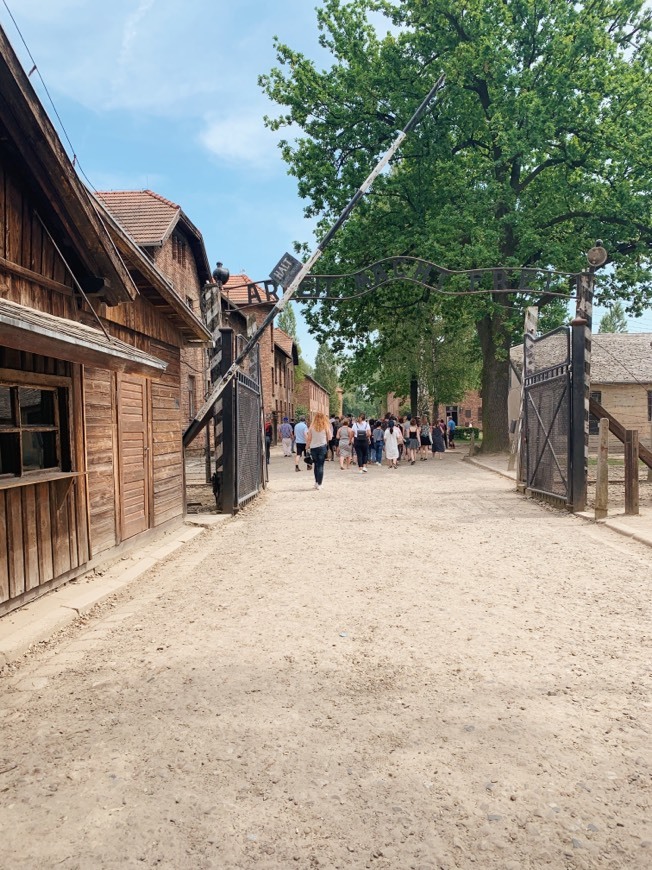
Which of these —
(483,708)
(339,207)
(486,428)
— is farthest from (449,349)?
(483,708)

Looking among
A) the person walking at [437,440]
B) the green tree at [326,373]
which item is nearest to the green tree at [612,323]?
the green tree at [326,373]

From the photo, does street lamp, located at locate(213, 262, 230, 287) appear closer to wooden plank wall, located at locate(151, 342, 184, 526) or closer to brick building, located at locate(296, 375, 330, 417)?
wooden plank wall, located at locate(151, 342, 184, 526)

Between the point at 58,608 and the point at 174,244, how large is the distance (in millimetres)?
24309

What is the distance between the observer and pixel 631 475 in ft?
35.8

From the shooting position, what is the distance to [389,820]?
2.65 metres

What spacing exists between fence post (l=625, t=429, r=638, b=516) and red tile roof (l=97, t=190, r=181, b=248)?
707 inches

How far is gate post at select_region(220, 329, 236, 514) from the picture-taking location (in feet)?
39.9

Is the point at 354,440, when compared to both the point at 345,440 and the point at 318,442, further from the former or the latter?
the point at 318,442

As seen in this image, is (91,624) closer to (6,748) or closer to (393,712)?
(6,748)

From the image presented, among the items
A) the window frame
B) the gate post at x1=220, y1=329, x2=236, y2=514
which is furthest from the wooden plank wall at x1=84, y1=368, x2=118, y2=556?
the gate post at x1=220, y1=329, x2=236, y2=514

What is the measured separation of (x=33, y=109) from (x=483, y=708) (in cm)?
536

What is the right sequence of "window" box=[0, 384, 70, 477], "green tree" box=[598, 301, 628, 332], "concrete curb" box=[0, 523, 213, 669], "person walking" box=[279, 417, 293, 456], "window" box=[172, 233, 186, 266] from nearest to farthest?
"concrete curb" box=[0, 523, 213, 669] → "window" box=[0, 384, 70, 477] → "person walking" box=[279, 417, 293, 456] → "window" box=[172, 233, 186, 266] → "green tree" box=[598, 301, 628, 332]

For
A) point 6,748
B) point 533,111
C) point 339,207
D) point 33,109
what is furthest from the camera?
point 339,207

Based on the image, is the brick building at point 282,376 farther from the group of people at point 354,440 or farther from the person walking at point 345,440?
the person walking at point 345,440
